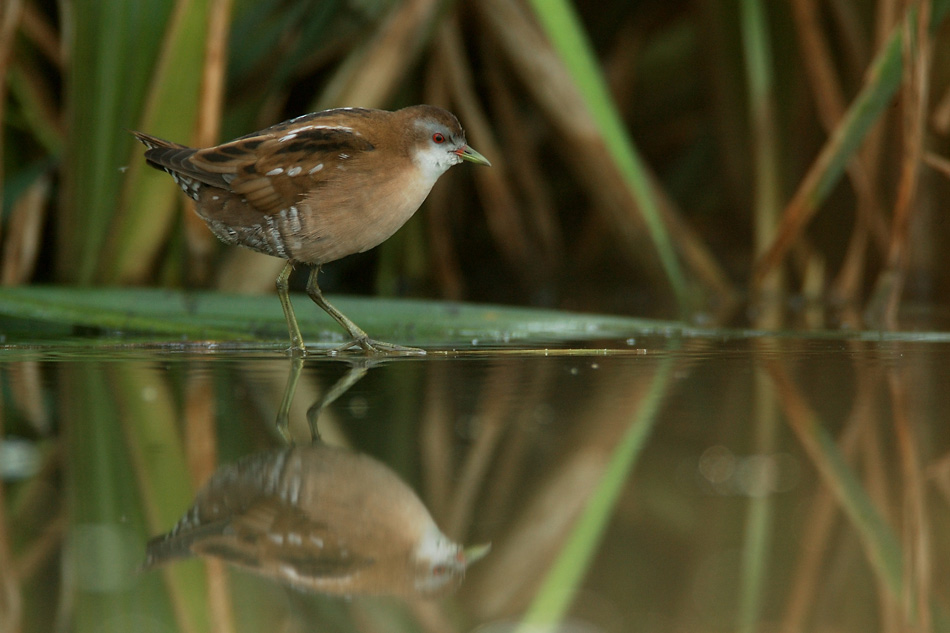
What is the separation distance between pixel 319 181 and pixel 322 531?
1536 mm

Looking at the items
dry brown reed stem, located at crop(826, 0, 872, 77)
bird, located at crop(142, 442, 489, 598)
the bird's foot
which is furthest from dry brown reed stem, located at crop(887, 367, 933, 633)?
dry brown reed stem, located at crop(826, 0, 872, 77)

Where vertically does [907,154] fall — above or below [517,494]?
above

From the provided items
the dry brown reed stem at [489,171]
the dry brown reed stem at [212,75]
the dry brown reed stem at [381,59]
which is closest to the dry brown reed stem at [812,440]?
the dry brown reed stem at [212,75]

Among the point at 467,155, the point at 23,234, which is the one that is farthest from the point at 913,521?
the point at 23,234

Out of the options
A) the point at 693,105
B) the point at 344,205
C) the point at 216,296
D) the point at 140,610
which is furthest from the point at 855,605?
the point at 693,105

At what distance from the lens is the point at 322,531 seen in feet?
3.76

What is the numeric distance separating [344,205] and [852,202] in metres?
2.59

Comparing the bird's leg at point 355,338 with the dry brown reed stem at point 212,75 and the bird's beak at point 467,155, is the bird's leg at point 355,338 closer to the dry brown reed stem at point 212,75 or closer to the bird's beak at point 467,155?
the bird's beak at point 467,155

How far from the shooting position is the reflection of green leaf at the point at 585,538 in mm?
962

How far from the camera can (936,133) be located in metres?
3.94

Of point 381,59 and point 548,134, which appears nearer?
point 381,59

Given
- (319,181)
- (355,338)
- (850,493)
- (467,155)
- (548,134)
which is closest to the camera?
(850,493)

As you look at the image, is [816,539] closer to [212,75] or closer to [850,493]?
[850,493]

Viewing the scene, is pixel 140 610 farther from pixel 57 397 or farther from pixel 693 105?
pixel 693 105
